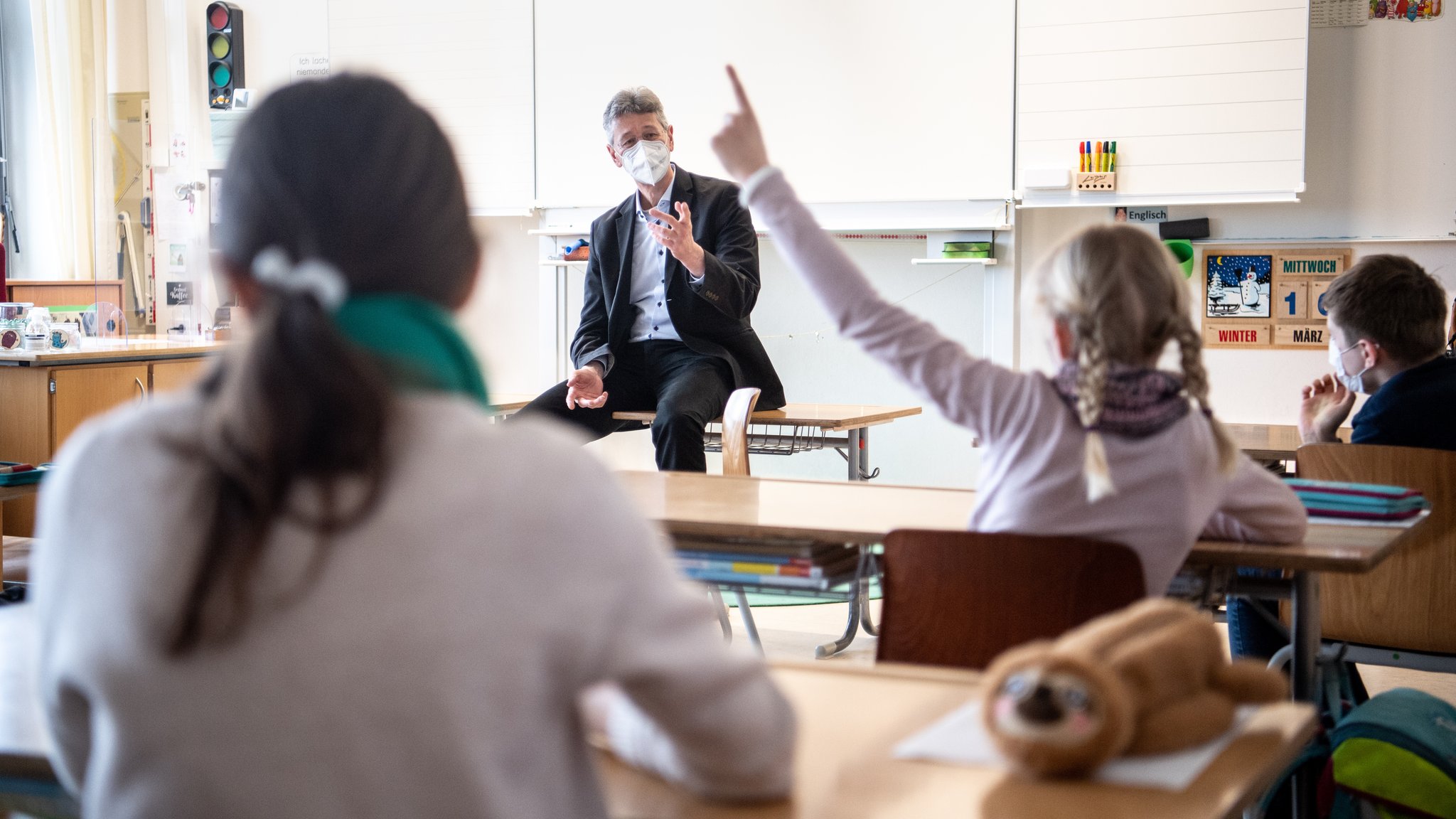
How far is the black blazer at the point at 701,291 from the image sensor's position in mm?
3625

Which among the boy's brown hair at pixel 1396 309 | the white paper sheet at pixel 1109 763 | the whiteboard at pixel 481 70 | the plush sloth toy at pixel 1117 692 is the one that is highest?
the whiteboard at pixel 481 70

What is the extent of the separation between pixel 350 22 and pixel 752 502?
4460mm

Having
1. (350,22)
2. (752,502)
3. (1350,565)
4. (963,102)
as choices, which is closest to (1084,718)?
(1350,565)

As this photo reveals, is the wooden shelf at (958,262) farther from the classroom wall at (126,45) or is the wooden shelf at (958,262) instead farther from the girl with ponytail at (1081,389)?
the classroom wall at (126,45)

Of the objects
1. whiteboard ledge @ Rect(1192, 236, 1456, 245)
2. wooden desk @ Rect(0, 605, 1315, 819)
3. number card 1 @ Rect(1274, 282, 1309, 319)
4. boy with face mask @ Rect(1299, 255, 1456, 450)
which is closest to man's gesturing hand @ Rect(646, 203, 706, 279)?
boy with face mask @ Rect(1299, 255, 1456, 450)

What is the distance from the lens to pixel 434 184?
0.71 m

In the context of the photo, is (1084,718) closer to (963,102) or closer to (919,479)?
(963,102)

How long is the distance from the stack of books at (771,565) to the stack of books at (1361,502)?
2.14 feet

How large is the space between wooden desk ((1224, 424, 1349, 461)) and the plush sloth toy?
1857mm

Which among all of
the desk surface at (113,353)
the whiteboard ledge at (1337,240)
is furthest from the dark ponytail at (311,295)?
the whiteboard ledge at (1337,240)

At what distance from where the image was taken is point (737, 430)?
3092 mm

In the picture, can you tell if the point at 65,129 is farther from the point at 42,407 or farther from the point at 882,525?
the point at 882,525

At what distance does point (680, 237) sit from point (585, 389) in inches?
20.8

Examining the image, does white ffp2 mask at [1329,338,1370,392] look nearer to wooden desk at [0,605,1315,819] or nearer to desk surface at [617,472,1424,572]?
desk surface at [617,472,1424,572]
